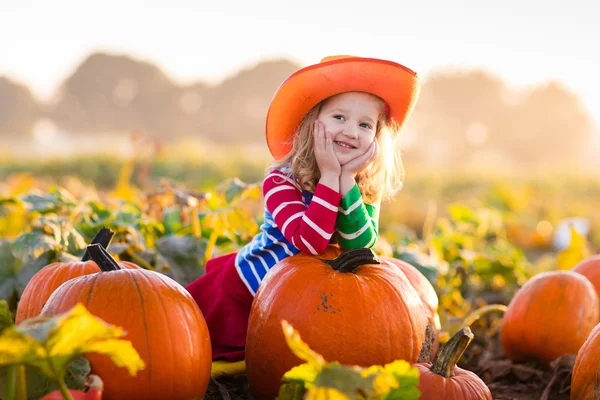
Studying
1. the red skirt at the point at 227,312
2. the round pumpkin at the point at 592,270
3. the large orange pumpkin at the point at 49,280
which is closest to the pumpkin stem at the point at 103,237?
the large orange pumpkin at the point at 49,280

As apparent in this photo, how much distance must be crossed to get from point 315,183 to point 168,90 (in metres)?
79.7

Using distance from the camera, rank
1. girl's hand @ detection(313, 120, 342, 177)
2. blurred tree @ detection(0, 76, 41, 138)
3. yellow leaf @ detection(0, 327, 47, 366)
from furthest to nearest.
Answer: blurred tree @ detection(0, 76, 41, 138) < girl's hand @ detection(313, 120, 342, 177) < yellow leaf @ detection(0, 327, 47, 366)

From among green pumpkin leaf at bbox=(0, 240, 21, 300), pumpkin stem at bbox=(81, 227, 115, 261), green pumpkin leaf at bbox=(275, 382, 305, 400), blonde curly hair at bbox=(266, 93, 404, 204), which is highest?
blonde curly hair at bbox=(266, 93, 404, 204)

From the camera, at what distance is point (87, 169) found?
15.4 metres

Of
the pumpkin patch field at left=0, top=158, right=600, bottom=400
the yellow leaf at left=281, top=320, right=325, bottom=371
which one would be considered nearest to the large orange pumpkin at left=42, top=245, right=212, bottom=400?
the pumpkin patch field at left=0, top=158, right=600, bottom=400

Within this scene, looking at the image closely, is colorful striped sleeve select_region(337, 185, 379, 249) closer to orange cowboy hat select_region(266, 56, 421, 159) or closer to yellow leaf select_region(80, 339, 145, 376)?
orange cowboy hat select_region(266, 56, 421, 159)

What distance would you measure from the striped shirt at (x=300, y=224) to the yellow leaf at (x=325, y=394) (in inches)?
40.7

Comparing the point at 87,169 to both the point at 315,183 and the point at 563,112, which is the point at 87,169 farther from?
the point at 563,112

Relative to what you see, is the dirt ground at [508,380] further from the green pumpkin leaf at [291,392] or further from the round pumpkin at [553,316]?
the green pumpkin leaf at [291,392]

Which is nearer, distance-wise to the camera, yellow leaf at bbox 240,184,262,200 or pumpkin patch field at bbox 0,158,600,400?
pumpkin patch field at bbox 0,158,600,400

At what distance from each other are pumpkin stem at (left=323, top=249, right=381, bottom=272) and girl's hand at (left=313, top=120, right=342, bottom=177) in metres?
0.35

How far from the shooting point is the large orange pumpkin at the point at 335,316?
6.77 ft

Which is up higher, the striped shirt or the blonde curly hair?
the blonde curly hair

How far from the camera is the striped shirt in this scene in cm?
234
